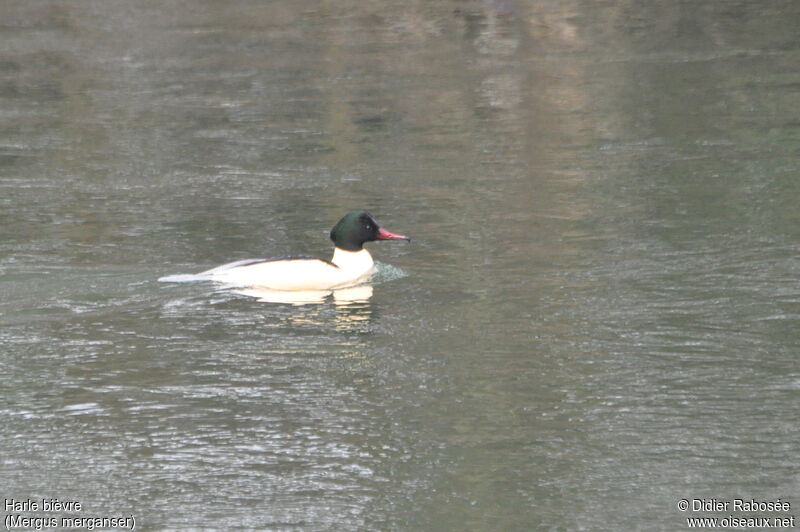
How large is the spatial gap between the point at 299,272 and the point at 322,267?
216 mm

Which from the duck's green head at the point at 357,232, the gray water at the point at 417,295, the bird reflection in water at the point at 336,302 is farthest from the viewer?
the duck's green head at the point at 357,232

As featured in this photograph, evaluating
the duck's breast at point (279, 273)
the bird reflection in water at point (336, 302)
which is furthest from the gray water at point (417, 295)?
the duck's breast at point (279, 273)

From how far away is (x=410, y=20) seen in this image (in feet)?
86.4

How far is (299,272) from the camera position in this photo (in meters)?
10.7

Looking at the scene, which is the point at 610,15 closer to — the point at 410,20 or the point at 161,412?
the point at 410,20

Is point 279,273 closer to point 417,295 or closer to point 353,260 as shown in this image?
point 353,260

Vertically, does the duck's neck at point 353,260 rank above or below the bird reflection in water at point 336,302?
above

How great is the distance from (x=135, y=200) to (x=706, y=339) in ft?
21.5

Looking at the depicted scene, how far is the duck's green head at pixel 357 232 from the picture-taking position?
11148 mm

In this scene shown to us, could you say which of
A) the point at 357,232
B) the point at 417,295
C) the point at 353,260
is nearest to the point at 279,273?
the point at 353,260

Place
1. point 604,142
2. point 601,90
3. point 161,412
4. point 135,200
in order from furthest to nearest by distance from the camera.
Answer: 1. point 601,90
2. point 604,142
3. point 135,200
4. point 161,412

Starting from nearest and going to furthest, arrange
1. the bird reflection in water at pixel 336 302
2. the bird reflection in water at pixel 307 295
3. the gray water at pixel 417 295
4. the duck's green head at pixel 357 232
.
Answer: the gray water at pixel 417 295 → the bird reflection in water at pixel 336 302 → the bird reflection in water at pixel 307 295 → the duck's green head at pixel 357 232

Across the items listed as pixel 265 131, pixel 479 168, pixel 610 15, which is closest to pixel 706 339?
pixel 479 168

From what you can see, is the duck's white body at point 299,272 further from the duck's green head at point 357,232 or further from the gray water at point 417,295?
the gray water at point 417,295
